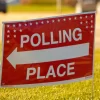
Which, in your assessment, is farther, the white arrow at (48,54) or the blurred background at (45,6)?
the blurred background at (45,6)

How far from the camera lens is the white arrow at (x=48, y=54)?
→ 6.09 metres

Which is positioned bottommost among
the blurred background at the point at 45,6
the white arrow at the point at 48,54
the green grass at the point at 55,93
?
the blurred background at the point at 45,6

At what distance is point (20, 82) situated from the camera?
20.1 ft

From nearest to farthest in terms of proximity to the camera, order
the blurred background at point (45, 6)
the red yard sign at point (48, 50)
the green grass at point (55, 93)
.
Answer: the red yard sign at point (48, 50) < the green grass at point (55, 93) < the blurred background at point (45, 6)

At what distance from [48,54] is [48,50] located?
0.19ft

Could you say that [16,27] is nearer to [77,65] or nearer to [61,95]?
[77,65]

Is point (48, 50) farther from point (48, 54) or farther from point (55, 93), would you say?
point (55, 93)

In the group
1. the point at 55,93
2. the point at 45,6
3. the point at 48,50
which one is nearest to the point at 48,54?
the point at 48,50

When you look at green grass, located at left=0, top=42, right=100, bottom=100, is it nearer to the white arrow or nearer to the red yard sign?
the red yard sign

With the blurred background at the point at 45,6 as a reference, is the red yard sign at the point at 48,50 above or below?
above

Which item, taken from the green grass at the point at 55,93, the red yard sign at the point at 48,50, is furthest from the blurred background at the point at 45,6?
the red yard sign at the point at 48,50

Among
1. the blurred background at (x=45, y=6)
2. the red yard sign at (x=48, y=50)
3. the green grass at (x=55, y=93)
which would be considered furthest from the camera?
the blurred background at (x=45, y=6)

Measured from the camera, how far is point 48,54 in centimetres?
620

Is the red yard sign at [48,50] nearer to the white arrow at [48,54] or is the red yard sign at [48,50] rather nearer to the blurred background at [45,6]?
the white arrow at [48,54]
